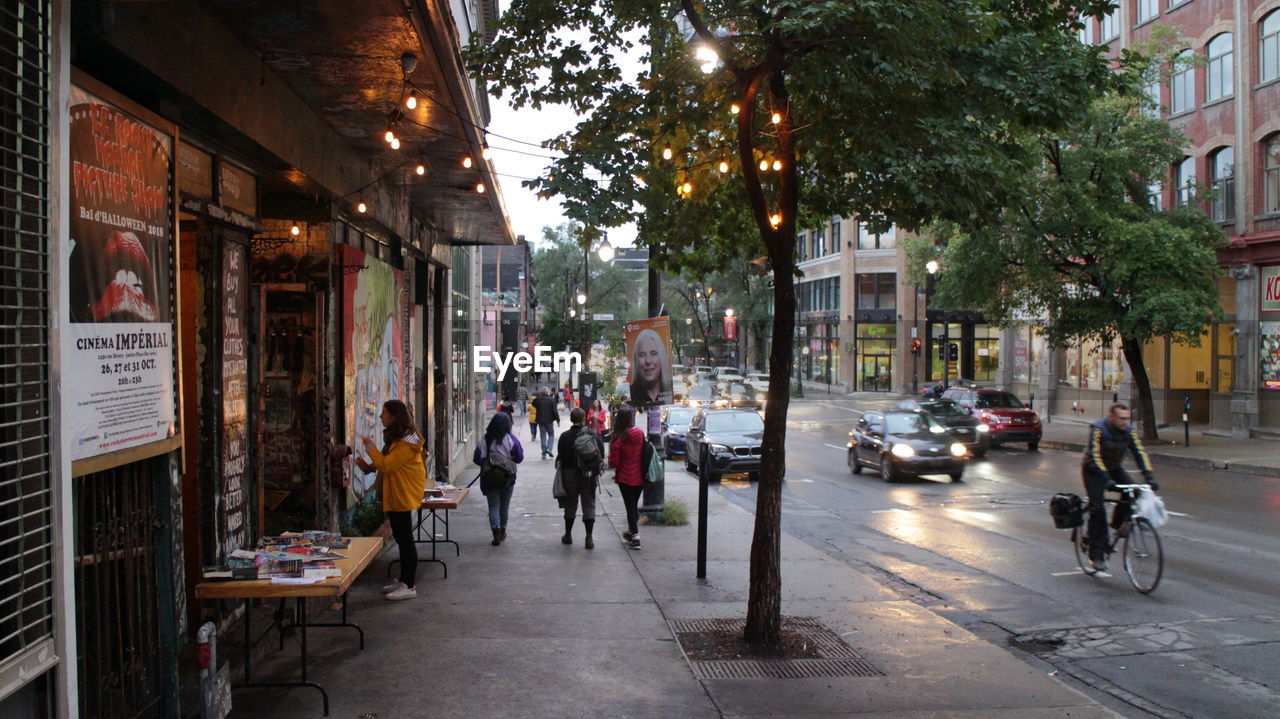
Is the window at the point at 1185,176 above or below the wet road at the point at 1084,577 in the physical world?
above

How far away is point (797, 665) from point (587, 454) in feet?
16.7

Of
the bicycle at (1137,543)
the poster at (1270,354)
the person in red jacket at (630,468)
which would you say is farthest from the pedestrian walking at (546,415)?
the poster at (1270,354)

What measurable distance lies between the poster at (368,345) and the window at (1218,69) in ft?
87.9

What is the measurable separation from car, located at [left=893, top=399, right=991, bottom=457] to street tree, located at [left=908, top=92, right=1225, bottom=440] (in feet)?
11.3

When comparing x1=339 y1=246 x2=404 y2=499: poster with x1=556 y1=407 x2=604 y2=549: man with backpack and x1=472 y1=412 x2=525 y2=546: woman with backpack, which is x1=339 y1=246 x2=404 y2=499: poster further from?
x1=556 y1=407 x2=604 y2=549: man with backpack

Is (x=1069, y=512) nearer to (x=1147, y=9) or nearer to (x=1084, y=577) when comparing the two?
(x=1084, y=577)

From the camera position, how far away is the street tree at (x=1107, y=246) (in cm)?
2447

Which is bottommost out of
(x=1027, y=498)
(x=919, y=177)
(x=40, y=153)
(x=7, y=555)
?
(x=1027, y=498)

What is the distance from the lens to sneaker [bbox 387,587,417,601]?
29.0ft

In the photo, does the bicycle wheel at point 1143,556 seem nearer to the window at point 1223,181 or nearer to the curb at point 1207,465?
the curb at point 1207,465

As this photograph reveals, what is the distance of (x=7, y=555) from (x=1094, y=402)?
126ft

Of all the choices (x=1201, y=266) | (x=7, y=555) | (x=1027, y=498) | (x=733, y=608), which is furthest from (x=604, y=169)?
(x=1201, y=266)

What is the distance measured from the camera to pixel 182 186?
6.70 meters

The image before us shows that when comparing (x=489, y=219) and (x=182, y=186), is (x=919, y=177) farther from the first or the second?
(x=489, y=219)
